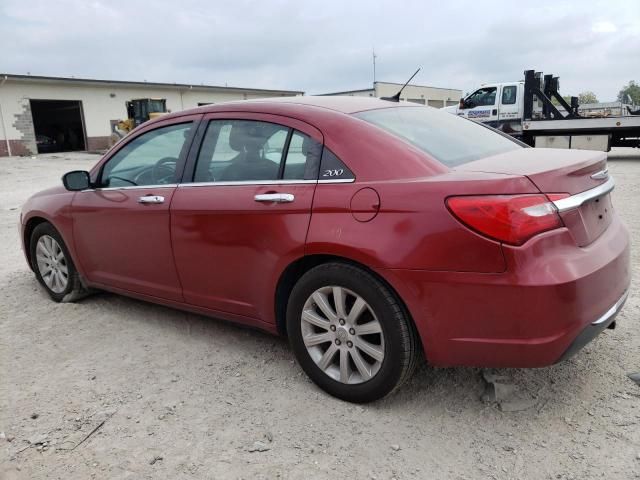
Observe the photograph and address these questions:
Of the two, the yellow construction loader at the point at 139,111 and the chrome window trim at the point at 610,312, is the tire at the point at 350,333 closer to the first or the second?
the chrome window trim at the point at 610,312

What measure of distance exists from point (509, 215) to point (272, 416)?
1.56 meters

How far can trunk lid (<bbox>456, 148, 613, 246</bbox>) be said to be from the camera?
235 cm

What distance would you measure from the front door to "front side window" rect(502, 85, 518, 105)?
17.6 m

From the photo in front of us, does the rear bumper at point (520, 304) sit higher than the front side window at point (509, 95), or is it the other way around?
the front side window at point (509, 95)

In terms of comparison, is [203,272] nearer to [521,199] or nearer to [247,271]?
[247,271]

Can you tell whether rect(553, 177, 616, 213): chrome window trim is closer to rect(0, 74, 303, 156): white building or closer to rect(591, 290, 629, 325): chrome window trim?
rect(591, 290, 629, 325): chrome window trim

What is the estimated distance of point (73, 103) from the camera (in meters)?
33.6

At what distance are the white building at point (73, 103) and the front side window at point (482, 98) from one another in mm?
21653

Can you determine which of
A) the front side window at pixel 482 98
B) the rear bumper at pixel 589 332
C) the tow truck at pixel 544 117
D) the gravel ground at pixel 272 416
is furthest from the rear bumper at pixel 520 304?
the front side window at pixel 482 98

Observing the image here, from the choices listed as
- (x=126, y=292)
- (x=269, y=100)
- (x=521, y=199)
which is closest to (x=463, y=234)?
(x=521, y=199)

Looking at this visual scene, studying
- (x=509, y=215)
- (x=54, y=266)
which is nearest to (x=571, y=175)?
(x=509, y=215)

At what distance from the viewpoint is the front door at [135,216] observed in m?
3.52

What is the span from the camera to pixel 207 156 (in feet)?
11.1

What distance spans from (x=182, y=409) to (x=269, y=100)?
1.93 metres
